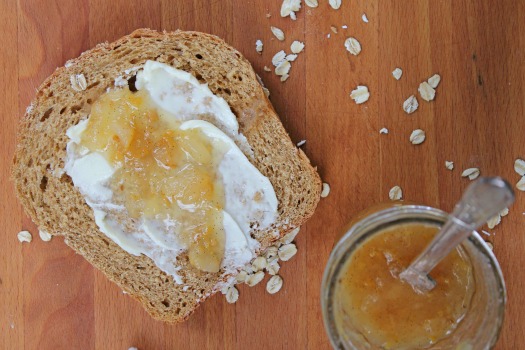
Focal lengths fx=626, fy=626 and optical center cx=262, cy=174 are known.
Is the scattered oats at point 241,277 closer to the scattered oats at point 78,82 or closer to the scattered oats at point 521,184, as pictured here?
the scattered oats at point 78,82

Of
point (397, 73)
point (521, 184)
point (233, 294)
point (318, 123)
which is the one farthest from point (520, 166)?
point (233, 294)

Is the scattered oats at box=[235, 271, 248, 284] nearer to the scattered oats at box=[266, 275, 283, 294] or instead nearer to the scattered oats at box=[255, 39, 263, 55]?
the scattered oats at box=[266, 275, 283, 294]

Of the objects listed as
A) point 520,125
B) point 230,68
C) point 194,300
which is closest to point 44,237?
point 194,300

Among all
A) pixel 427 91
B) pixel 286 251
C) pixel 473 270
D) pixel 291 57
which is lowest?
pixel 286 251

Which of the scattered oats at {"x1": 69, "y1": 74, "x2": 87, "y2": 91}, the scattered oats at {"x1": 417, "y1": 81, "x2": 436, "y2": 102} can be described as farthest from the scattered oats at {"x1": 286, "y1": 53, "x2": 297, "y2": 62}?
the scattered oats at {"x1": 69, "y1": 74, "x2": 87, "y2": 91}

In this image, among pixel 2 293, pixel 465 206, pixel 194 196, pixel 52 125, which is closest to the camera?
pixel 465 206

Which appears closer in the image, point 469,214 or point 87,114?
point 469,214

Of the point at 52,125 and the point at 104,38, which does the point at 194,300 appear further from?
the point at 104,38

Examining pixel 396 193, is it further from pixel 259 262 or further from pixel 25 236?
pixel 25 236
